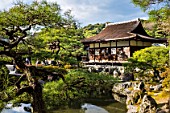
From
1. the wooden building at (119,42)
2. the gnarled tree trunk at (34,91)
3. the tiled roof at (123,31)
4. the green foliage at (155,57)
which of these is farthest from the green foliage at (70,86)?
the tiled roof at (123,31)

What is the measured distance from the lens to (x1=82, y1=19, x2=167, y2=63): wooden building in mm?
20666

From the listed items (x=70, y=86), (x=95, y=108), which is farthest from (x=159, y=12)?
(x=95, y=108)

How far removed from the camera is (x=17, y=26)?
5.15m

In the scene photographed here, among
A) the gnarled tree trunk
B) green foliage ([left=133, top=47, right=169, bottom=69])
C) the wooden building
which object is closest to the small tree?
the gnarled tree trunk

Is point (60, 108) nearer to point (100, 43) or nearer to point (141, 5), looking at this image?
point (141, 5)

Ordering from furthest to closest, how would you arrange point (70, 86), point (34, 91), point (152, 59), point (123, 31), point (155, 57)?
point (123, 31) → point (152, 59) → point (155, 57) → point (70, 86) → point (34, 91)

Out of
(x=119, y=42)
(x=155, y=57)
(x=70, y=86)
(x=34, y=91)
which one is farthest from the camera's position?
(x=119, y=42)

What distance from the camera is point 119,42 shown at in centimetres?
2211

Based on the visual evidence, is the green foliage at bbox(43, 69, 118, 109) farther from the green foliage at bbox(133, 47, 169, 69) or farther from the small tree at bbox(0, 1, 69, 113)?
the green foliage at bbox(133, 47, 169, 69)

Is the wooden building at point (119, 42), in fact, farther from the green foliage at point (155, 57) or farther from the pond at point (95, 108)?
the pond at point (95, 108)

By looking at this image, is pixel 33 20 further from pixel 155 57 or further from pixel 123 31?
pixel 123 31

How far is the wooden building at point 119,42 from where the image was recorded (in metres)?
20.7

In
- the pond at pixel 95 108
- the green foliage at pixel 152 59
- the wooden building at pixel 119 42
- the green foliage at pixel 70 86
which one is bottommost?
the pond at pixel 95 108

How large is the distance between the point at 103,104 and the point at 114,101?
37.1 inches
